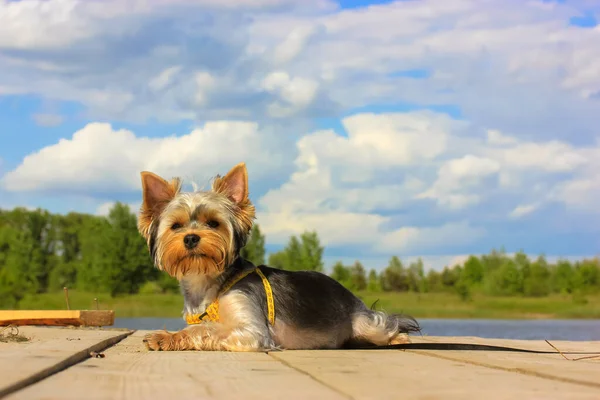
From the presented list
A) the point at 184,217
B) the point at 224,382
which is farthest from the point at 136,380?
the point at 184,217

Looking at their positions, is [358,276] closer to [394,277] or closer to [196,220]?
[394,277]

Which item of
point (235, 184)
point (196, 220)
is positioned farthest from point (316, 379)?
point (235, 184)

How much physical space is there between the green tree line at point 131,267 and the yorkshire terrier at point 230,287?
61.5 m

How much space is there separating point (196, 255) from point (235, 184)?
Answer: 98 centimetres

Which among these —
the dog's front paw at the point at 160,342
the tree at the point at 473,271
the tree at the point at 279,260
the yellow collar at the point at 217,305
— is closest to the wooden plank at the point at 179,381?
the dog's front paw at the point at 160,342

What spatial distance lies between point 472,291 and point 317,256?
2289 cm

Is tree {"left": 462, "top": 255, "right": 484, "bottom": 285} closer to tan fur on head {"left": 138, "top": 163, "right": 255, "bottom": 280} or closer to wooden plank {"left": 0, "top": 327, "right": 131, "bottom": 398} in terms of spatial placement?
tan fur on head {"left": 138, "top": 163, "right": 255, "bottom": 280}

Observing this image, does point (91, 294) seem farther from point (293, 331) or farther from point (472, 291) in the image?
point (293, 331)

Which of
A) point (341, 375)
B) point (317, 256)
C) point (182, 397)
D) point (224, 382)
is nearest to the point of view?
point (182, 397)

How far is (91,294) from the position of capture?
7931 cm

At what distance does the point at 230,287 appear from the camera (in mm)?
8281

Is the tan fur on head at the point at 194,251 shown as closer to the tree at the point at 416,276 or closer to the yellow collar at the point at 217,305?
the yellow collar at the point at 217,305

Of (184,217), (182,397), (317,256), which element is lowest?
(182,397)

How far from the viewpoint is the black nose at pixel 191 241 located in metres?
8.01
